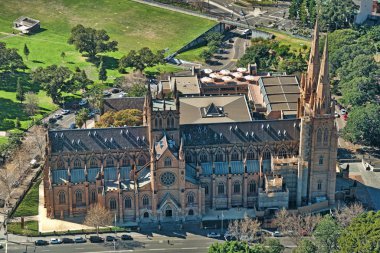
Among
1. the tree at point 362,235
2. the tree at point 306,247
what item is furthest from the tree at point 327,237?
the tree at point 362,235

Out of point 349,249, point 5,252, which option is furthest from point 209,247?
point 5,252

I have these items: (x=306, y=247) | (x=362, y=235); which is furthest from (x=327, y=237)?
(x=362, y=235)

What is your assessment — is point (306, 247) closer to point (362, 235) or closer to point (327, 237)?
point (327, 237)

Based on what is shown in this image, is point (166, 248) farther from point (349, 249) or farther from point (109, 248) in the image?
point (349, 249)

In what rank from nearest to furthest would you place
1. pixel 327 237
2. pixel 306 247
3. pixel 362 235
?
pixel 362 235
pixel 306 247
pixel 327 237

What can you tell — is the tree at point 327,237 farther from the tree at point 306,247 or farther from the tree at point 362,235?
the tree at point 362,235

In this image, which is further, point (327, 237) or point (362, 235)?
point (327, 237)
